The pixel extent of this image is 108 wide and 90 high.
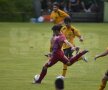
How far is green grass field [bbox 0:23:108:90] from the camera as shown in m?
14.9

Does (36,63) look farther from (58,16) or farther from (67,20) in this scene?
(58,16)

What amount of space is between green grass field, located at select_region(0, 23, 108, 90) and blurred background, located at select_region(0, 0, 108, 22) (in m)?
8.32

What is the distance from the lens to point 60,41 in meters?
14.4

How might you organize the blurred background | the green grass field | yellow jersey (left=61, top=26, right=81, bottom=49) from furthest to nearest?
the blurred background < yellow jersey (left=61, top=26, right=81, bottom=49) < the green grass field

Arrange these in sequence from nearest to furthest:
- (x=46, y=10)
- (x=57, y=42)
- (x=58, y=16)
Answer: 1. (x=57, y=42)
2. (x=58, y=16)
3. (x=46, y=10)

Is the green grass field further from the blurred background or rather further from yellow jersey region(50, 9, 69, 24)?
the blurred background

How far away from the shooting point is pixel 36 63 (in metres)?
19.8

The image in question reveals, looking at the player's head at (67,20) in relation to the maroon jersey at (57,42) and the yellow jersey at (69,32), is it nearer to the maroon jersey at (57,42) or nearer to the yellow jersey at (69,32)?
the yellow jersey at (69,32)

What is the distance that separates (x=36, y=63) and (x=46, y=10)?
25.1 m

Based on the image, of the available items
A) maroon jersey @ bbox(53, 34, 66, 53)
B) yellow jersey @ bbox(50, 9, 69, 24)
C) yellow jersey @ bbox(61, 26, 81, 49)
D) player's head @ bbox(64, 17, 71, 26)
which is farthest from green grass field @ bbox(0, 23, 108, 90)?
player's head @ bbox(64, 17, 71, 26)

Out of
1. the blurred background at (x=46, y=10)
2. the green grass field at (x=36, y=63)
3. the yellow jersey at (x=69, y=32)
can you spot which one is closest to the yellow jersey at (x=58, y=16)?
the green grass field at (x=36, y=63)

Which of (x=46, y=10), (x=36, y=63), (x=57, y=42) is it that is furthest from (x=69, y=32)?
(x=46, y=10)

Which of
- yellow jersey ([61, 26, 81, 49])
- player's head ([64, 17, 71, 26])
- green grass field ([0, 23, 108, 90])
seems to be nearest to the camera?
green grass field ([0, 23, 108, 90])

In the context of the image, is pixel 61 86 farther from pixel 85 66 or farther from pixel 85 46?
pixel 85 46
